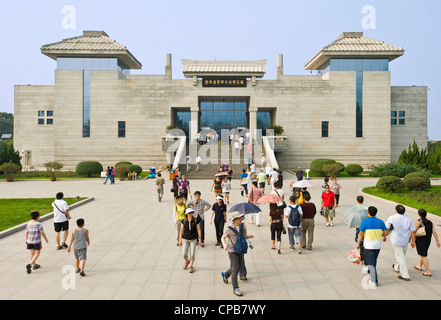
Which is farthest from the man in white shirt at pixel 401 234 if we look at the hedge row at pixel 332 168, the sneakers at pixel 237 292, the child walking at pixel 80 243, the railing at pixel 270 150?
the hedge row at pixel 332 168

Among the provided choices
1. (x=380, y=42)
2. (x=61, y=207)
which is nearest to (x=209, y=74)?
(x=380, y=42)

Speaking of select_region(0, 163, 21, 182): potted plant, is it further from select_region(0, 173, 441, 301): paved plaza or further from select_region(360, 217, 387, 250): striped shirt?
select_region(360, 217, 387, 250): striped shirt

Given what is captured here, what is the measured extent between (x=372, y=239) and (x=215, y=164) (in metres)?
25.2

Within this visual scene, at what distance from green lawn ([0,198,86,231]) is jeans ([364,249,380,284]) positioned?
12.1m

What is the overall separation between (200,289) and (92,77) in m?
37.0

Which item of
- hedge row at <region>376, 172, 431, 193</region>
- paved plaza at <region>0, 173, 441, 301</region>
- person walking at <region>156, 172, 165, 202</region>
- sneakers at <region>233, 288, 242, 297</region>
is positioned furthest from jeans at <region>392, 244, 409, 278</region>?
hedge row at <region>376, 172, 431, 193</region>

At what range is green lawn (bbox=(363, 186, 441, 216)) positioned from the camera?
54.9 ft

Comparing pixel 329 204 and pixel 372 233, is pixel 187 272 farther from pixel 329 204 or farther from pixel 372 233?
pixel 329 204

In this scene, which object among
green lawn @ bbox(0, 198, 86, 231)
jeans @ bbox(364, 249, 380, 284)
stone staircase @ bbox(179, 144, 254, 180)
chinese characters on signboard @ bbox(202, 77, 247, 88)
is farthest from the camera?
chinese characters on signboard @ bbox(202, 77, 247, 88)

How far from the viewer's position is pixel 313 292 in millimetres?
7438

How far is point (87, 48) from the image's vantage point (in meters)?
39.3

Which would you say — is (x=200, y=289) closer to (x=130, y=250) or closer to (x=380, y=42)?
(x=130, y=250)

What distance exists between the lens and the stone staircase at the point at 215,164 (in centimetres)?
3081
